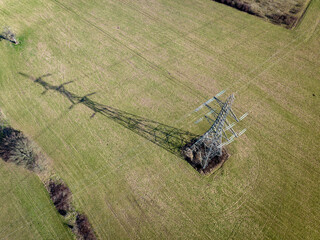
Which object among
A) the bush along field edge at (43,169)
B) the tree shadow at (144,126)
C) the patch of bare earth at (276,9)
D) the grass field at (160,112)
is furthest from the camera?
the patch of bare earth at (276,9)

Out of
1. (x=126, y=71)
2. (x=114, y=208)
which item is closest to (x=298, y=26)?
(x=126, y=71)

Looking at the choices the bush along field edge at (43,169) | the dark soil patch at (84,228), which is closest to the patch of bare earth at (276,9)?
the bush along field edge at (43,169)

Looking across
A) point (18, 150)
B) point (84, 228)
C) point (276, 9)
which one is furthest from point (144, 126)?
point (276, 9)

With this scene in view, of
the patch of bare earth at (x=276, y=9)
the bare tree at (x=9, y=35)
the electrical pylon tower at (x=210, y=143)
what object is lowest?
the bare tree at (x=9, y=35)

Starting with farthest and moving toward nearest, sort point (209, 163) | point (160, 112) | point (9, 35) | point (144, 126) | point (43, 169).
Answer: point (9, 35)
point (160, 112)
point (144, 126)
point (43, 169)
point (209, 163)

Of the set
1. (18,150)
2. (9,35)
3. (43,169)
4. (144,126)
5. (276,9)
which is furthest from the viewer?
(276,9)

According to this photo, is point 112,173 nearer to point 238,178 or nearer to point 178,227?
point 178,227

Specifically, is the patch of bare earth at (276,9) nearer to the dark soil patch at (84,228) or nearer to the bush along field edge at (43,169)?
the bush along field edge at (43,169)

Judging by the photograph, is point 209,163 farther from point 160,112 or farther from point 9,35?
point 9,35
